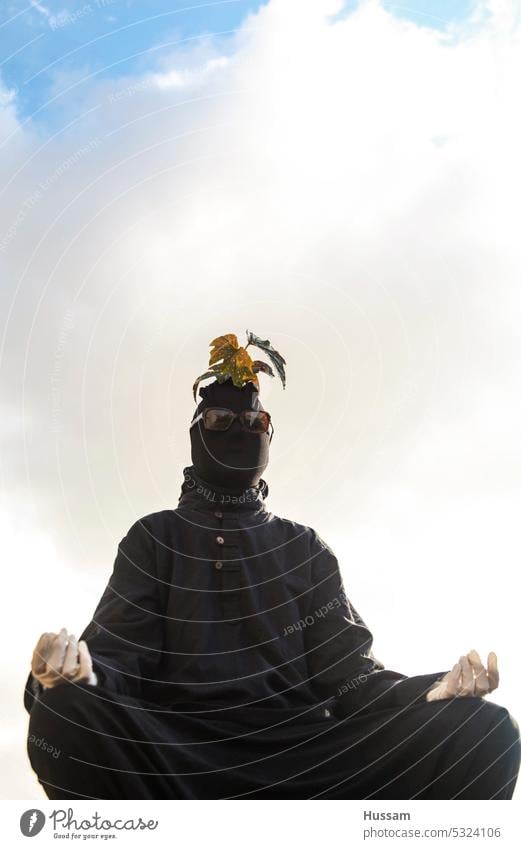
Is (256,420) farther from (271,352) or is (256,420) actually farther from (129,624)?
(129,624)

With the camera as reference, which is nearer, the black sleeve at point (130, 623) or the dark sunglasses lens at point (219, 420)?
the black sleeve at point (130, 623)

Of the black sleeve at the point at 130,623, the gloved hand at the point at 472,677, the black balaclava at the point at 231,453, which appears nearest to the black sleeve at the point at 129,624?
the black sleeve at the point at 130,623

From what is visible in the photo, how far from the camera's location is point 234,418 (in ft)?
17.4

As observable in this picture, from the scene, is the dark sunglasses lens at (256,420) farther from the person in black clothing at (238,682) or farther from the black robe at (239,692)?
the black robe at (239,692)

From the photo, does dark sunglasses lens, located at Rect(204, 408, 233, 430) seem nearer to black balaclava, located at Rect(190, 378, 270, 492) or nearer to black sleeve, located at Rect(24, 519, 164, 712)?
black balaclava, located at Rect(190, 378, 270, 492)

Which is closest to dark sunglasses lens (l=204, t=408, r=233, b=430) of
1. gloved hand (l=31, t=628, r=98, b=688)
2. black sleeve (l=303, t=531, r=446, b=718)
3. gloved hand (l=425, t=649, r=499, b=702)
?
black sleeve (l=303, t=531, r=446, b=718)

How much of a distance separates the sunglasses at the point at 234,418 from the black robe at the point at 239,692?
35cm

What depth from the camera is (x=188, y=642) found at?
4.75 m

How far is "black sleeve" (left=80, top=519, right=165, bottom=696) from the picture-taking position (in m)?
4.52

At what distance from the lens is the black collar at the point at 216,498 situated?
5.29 m

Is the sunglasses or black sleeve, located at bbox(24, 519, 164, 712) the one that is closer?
black sleeve, located at bbox(24, 519, 164, 712)

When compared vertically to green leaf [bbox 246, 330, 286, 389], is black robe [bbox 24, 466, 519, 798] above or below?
below

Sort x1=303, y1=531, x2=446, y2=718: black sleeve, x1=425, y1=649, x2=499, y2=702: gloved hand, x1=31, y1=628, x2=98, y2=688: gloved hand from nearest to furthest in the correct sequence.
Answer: x1=31, y1=628, x2=98, y2=688: gloved hand, x1=425, y1=649, x2=499, y2=702: gloved hand, x1=303, y1=531, x2=446, y2=718: black sleeve

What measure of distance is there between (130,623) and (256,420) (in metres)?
1.34
